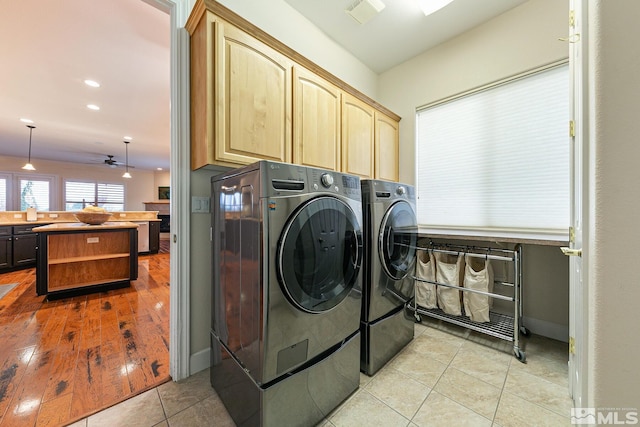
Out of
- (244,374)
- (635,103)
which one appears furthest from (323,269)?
(635,103)

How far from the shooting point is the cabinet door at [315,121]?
5.70ft

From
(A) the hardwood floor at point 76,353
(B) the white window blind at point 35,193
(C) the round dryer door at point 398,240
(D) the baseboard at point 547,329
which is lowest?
(A) the hardwood floor at point 76,353

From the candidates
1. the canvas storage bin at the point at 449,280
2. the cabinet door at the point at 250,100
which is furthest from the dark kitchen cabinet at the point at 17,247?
the canvas storage bin at the point at 449,280

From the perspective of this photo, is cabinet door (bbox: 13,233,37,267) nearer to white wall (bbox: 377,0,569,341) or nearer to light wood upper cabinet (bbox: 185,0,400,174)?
light wood upper cabinet (bbox: 185,0,400,174)

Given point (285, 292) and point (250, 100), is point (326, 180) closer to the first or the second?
point (285, 292)

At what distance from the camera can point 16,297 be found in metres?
2.89

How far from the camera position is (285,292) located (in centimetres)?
105

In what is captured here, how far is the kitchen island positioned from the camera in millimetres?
2820

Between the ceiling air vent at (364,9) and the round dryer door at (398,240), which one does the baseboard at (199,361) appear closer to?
the round dryer door at (398,240)

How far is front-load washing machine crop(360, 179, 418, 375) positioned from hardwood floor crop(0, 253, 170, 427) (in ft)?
4.44

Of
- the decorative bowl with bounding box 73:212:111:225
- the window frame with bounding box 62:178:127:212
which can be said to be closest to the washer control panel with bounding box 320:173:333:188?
the decorative bowl with bounding box 73:212:111:225

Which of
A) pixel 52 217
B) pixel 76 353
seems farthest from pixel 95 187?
pixel 76 353

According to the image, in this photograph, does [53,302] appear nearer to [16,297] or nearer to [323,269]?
[16,297]

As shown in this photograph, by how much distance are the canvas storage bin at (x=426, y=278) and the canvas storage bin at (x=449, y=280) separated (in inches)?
1.7
